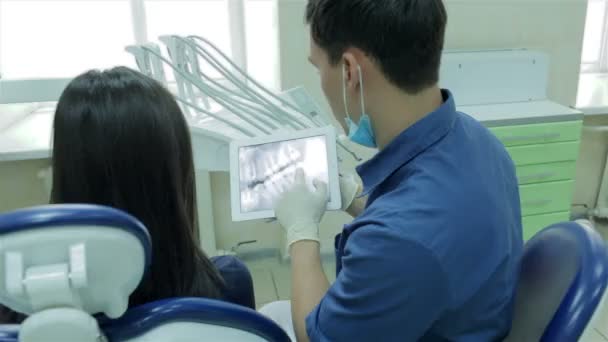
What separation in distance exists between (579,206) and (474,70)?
1.18 m

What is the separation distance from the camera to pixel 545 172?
2271 mm

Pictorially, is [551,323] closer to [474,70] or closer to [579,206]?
[474,70]

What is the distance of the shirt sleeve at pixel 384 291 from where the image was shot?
30.1 inches

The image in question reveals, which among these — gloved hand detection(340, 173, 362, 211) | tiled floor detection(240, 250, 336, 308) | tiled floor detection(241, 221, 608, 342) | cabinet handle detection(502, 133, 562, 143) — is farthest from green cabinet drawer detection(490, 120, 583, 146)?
gloved hand detection(340, 173, 362, 211)

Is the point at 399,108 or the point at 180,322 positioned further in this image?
the point at 399,108

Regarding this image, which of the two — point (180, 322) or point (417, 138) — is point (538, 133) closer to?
point (417, 138)

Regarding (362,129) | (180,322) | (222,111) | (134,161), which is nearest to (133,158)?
(134,161)

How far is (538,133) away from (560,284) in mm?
1491

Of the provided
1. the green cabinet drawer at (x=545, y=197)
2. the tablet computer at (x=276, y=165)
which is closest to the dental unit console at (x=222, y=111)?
the tablet computer at (x=276, y=165)

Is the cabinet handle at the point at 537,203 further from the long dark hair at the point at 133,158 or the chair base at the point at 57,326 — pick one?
the chair base at the point at 57,326

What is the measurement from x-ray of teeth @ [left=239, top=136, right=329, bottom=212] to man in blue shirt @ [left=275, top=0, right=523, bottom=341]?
171 millimetres

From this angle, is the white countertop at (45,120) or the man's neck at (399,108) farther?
the white countertop at (45,120)

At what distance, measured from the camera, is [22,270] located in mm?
458

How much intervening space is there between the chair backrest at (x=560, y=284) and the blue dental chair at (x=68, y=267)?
0.58 metres
